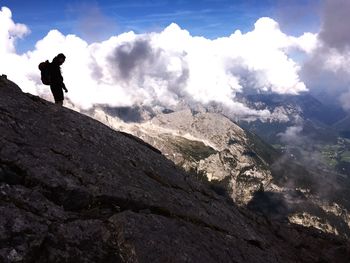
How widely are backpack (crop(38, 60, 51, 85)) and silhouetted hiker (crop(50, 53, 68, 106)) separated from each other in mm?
315

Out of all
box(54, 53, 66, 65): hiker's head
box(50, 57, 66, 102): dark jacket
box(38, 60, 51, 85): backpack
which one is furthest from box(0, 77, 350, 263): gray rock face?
box(54, 53, 66, 65): hiker's head

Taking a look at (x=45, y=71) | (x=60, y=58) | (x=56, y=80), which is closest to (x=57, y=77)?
(x=56, y=80)

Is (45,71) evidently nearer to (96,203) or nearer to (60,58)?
(60,58)

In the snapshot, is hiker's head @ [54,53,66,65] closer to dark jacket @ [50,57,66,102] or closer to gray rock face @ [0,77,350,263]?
dark jacket @ [50,57,66,102]

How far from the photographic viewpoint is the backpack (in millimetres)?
36062

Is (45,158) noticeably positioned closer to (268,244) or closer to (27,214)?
(27,214)

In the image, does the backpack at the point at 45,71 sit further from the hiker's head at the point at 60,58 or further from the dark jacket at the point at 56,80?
the hiker's head at the point at 60,58

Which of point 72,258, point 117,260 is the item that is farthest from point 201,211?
point 72,258

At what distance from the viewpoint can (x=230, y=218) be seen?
36.1 metres

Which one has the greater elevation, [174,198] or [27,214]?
[174,198]

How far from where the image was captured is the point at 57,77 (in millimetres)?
37875

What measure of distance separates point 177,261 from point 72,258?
6799 millimetres

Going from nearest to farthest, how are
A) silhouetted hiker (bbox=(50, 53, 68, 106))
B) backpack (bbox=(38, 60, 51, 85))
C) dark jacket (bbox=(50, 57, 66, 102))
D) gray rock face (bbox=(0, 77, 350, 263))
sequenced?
gray rock face (bbox=(0, 77, 350, 263)), backpack (bbox=(38, 60, 51, 85)), silhouetted hiker (bbox=(50, 53, 68, 106)), dark jacket (bbox=(50, 57, 66, 102))

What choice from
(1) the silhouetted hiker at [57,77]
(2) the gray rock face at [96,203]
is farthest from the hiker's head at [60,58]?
(2) the gray rock face at [96,203]
